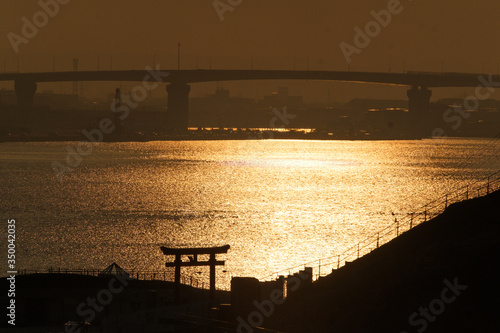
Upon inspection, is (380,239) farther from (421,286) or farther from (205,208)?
(421,286)

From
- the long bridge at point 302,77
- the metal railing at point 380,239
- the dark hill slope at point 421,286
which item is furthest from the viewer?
the long bridge at point 302,77

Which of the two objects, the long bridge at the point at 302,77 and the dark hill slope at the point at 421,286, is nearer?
the dark hill slope at the point at 421,286

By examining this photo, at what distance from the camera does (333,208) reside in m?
63.4

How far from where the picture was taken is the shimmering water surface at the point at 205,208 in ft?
133

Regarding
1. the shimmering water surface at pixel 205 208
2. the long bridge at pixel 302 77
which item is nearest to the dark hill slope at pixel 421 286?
the shimmering water surface at pixel 205 208

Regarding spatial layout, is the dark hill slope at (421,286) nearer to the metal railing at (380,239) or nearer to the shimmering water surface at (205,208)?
the metal railing at (380,239)

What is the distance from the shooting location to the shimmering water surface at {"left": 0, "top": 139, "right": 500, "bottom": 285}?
133ft

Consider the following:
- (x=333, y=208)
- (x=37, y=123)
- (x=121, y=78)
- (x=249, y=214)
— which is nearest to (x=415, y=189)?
(x=333, y=208)

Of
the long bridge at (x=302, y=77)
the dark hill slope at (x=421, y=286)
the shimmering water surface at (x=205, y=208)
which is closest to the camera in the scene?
the dark hill slope at (x=421, y=286)

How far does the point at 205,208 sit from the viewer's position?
2446 inches

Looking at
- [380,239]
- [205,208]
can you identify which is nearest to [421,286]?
[380,239]

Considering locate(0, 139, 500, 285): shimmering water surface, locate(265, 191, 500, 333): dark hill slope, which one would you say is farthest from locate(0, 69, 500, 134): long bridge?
locate(265, 191, 500, 333): dark hill slope

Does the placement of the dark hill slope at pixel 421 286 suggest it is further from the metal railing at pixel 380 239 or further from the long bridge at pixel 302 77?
the long bridge at pixel 302 77

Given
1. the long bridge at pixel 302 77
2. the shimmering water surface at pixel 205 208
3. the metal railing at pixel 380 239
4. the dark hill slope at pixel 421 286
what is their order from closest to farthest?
the dark hill slope at pixel 421 286, the metal railing at pixel 380 239, the shimmering water surface at pixel 205 208, the long bridge at pixel 302 77
